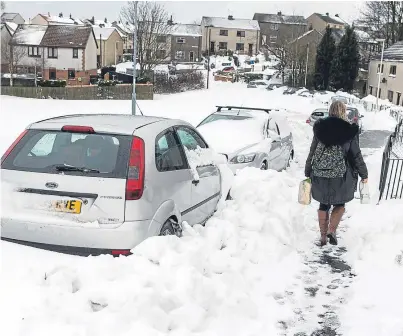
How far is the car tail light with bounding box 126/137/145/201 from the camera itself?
14.8 feet

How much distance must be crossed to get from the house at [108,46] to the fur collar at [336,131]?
65727 millimetres

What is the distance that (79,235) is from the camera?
4.41 meters

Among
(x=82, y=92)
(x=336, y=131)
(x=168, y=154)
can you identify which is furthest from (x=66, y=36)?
(x=168, y=154)

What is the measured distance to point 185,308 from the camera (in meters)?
3.98

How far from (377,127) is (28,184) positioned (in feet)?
85.4

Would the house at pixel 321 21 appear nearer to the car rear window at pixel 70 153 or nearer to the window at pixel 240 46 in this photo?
the window at pixel 240 46

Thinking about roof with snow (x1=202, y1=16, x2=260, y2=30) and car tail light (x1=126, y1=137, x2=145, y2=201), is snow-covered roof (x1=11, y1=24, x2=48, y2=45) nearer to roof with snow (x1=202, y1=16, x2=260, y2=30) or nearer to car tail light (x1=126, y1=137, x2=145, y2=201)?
roof with snow (x1=202, y1=16, x2=260, y2=30)

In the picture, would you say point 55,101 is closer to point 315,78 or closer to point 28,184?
point 315,78

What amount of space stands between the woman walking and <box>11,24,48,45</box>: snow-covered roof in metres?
54.8

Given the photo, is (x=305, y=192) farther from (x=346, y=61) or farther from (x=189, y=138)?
(x=346, y=61)

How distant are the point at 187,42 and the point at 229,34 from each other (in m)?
11.5

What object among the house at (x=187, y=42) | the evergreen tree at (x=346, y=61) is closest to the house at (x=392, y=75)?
the evergreen tree at (x=346, y=61)

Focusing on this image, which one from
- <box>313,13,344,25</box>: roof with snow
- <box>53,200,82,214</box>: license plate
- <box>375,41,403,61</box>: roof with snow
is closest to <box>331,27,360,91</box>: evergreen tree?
<box>375,41,403,61</box>: roof with snow

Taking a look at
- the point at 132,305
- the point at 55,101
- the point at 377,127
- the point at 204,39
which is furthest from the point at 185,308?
the point at 204,39
